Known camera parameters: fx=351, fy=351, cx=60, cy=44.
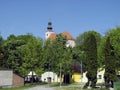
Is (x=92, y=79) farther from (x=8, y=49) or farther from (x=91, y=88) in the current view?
(x=8, y=49)

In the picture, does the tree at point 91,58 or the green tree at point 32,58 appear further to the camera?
the green tree at point 32,58

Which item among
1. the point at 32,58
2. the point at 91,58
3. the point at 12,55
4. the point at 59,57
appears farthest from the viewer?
the point at 12,55

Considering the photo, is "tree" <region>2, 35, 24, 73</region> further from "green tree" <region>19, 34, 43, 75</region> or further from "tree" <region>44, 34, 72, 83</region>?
"tree" <region>44, 34, 72, 83</region>

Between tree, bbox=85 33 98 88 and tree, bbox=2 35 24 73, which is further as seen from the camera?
tree, bbox=2 35 24 73

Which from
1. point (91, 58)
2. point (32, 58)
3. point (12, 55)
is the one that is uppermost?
point (12, 55)

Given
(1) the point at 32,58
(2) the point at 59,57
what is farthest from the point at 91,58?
(1) the point at 32,58

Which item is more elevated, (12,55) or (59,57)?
(12,55)

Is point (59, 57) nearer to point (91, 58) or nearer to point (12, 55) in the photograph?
point (12, 55)

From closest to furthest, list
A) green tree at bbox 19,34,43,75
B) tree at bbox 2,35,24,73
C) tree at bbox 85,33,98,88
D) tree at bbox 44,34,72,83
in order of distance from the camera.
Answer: tree at bbox 85,33,98,88 → tree at bbox 44,34,72,83 → green tree at bbox 19,34,43,75 → tree at bbox 2,35,24,73

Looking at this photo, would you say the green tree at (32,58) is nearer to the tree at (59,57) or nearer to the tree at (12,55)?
the tree at (59,57)

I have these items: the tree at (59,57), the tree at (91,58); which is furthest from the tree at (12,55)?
the tree at (91,58)

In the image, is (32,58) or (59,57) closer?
(59,57)

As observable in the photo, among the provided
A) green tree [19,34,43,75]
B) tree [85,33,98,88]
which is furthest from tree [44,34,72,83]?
tree [85,33,98,88]

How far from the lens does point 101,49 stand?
74438mm
